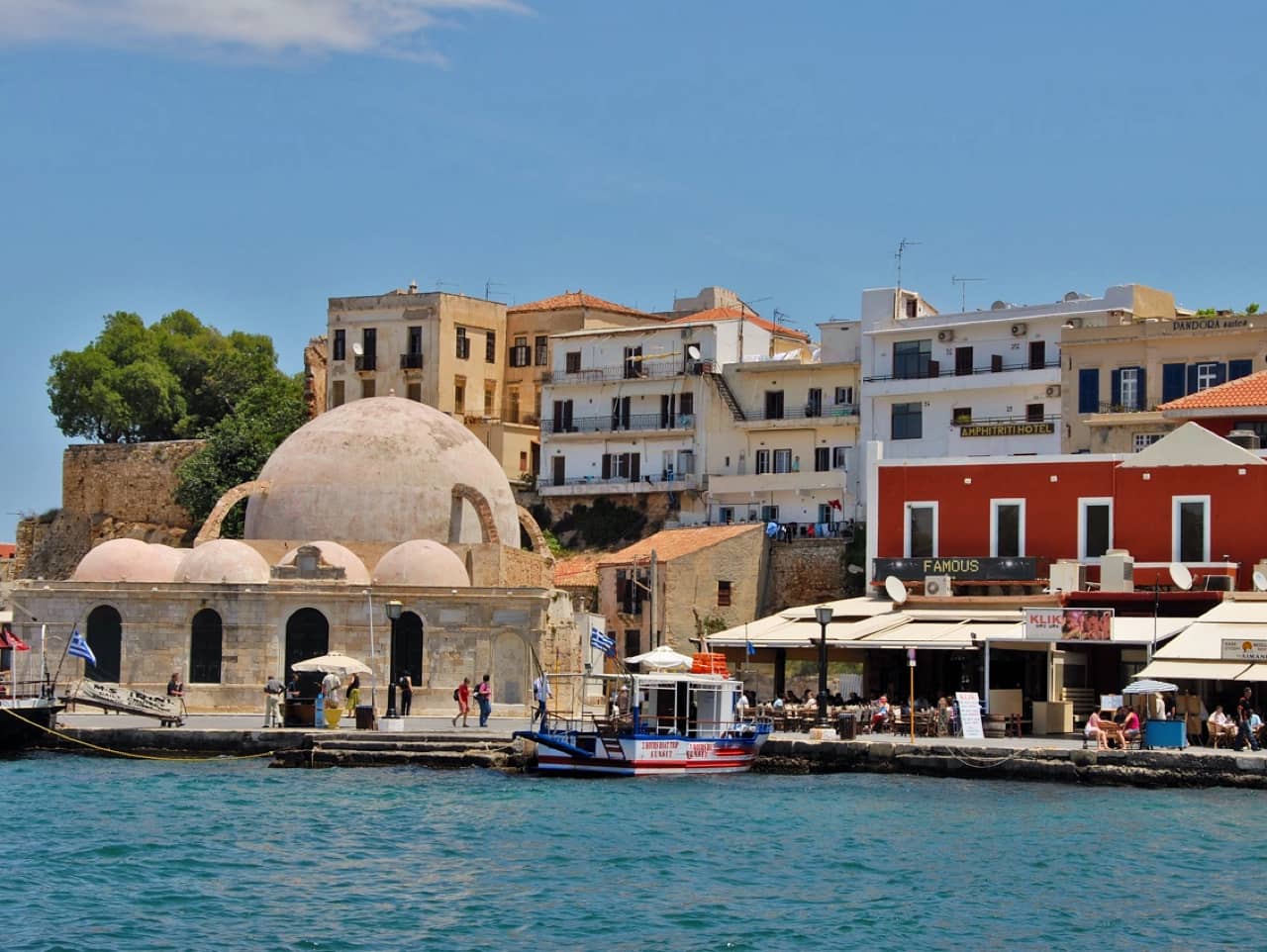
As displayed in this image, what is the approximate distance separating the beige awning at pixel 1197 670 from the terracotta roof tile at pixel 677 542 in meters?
22.0

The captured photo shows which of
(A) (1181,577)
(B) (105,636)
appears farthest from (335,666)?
(A) (1181,577)

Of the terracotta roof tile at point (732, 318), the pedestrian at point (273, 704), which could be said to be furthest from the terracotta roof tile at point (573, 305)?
the pedestrian at point (273, 704)

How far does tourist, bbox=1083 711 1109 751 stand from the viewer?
3416cm

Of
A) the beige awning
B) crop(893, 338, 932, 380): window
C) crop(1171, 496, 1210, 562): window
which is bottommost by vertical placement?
the beige awning

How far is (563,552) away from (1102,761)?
31716 mm

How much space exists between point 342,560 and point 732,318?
889 inches

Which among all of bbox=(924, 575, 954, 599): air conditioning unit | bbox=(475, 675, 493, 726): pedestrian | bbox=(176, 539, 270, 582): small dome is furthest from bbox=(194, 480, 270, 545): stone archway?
bbox=(924, 575, 954, 599): air conditioning unit

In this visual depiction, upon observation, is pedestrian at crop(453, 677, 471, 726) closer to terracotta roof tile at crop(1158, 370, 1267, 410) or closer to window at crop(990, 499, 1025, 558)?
window at crop(990, 499, 1025, 558)

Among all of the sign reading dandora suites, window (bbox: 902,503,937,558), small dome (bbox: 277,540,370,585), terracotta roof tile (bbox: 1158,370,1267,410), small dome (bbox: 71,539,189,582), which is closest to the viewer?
the sign reading dandora suites

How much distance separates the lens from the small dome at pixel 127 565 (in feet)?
151

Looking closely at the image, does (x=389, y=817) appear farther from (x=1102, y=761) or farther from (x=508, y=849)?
(x=1102, y=761)

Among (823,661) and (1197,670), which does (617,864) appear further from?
(1197,670)

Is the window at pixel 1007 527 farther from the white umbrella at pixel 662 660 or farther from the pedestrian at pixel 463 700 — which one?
the pedestrian at pixel 463 700

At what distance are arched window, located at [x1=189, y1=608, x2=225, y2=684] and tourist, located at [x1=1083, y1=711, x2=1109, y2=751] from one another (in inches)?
739
